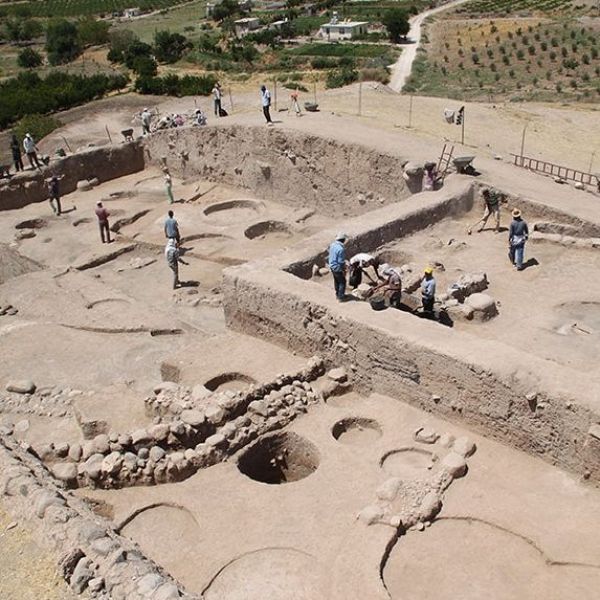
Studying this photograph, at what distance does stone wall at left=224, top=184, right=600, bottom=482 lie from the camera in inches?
333

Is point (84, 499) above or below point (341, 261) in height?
below

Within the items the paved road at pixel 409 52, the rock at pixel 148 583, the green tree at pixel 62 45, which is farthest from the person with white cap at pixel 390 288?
the green tree at pixel 62 45

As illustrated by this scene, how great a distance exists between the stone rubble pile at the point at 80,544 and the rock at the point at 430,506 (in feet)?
9.40

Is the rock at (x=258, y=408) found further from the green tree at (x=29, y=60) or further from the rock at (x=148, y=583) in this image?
the green tree at (x=29, y=60)

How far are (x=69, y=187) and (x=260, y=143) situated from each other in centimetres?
648

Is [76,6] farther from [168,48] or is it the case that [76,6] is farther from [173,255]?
[173,255]

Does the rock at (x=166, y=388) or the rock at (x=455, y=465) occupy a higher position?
the rock at (x=166, y=388)

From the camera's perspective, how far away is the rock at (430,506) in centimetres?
817

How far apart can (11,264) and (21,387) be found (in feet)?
26.4

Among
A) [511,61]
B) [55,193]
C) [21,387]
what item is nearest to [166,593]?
[21,387]

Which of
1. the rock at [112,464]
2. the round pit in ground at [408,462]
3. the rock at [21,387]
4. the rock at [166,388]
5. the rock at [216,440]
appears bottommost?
the rock at [21,387]

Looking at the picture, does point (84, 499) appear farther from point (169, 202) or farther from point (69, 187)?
point (69, 187)

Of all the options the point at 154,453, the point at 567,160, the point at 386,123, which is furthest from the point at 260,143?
the point at 154,453

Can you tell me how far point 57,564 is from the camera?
6641 millimetres
